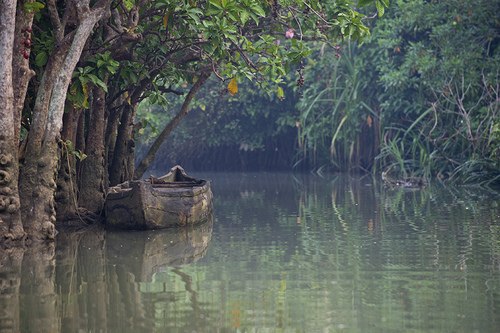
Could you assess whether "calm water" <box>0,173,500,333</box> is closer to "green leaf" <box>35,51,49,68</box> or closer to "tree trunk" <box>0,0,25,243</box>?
"tree trunk" <box>0,0,25,243</box>

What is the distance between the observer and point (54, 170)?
1160 centimetres

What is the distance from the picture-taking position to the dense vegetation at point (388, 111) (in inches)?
829

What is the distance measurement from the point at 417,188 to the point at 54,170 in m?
10.5

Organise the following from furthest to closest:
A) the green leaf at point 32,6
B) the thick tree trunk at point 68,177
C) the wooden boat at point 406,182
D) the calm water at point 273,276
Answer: the wooden boat at point 406,182 → the thick tree trunk at point 68,177 → the green leaf at point 32,6 → the calm water at point 273,276

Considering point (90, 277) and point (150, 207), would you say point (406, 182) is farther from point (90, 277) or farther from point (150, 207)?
point (90, 277)

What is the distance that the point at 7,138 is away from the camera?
421 inches

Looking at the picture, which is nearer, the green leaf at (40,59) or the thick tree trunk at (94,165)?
the green leaf at (40,59)

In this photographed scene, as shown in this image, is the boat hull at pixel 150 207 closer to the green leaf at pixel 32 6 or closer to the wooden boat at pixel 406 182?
the green leaf at pixel 32 6

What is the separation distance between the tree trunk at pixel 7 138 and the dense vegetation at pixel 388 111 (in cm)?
755

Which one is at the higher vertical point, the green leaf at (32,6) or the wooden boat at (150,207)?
the green leaf at (32,6)

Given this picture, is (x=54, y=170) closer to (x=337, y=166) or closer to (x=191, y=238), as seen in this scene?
(x=191, y=238)

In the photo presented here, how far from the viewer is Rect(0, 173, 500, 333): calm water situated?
6.91m

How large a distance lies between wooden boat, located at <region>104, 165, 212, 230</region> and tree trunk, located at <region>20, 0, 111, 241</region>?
136 cm

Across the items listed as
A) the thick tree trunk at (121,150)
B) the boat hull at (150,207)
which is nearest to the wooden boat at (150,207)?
the boat hull at (150,207)
